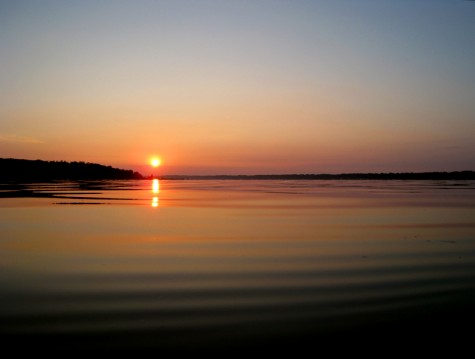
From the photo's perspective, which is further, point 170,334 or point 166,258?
point 166,258

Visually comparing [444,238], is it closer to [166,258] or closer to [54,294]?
[166,258]

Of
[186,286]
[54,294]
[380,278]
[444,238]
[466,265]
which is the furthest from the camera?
[444,238]

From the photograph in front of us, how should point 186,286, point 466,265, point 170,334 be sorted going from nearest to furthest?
1. point 170,334
2. point 186,286
3. point 466,265

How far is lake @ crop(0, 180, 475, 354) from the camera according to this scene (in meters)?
5.02

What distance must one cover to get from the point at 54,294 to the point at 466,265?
721 cm

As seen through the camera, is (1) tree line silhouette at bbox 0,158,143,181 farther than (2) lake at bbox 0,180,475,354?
Yes

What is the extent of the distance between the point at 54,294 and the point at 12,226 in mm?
8153

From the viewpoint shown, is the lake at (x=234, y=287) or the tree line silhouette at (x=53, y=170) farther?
the tree line silhouette at (x=53, y=170)

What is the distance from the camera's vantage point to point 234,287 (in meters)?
7.06

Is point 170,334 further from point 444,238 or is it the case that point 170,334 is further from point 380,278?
point 444,238

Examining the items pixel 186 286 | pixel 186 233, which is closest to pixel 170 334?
pixel 186 286

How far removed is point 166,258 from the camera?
935 cm

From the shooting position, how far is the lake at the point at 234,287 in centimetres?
502

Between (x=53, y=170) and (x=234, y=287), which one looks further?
(x=53, y=170)
